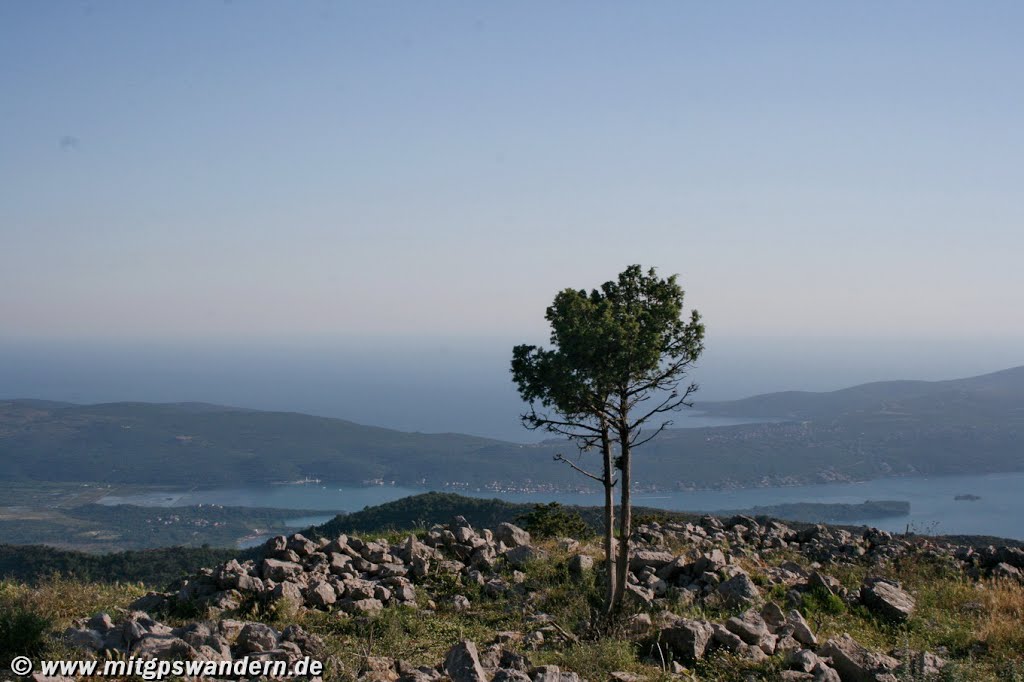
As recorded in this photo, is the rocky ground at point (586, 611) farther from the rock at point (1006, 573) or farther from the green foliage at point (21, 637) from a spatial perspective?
the green foliage at point (21, 637)

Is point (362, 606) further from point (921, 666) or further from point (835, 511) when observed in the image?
point (835, 511)

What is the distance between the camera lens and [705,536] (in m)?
19.0

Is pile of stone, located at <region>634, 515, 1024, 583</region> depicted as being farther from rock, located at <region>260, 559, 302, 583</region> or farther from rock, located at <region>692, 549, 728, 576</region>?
rock, located at <region>260, 559, 302, 583</region>

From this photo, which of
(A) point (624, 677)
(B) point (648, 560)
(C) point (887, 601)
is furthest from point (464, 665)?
(C) point (887, 601)

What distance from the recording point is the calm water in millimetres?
74875

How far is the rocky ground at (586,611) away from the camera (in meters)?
9.16

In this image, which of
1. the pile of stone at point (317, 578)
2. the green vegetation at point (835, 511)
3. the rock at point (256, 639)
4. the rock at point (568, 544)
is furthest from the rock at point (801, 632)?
the green vegetation at point (835, 511)

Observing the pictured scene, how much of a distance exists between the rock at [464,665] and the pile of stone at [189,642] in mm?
1691

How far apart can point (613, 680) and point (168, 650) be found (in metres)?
5.14

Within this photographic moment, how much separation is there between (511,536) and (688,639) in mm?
7879

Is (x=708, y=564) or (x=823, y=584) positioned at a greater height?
(x=708, y=564)

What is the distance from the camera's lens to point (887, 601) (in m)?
12.7

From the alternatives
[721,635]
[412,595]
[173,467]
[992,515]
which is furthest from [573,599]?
[173,467]

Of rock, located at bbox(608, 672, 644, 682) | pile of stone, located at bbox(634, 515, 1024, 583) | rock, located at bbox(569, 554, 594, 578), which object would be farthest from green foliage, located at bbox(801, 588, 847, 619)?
rock, located at bbox(608, 672, 644, 682)
